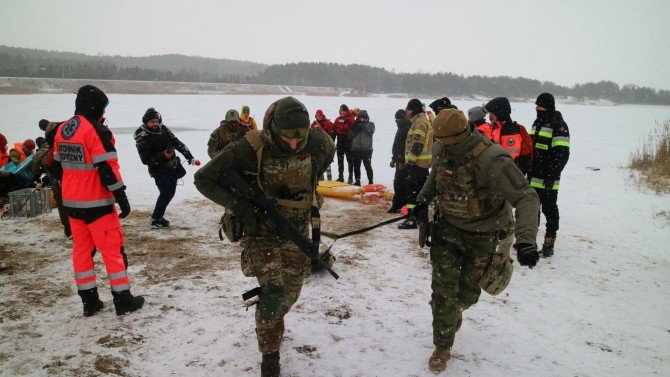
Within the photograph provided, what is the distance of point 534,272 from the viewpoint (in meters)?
5.00

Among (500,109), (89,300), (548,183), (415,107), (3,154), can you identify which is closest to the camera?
(89,300)

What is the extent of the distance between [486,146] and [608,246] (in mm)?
4431

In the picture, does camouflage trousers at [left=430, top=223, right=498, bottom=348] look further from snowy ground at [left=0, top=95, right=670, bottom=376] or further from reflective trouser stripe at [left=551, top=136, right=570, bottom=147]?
reflective trouser stripe at [left=551, top=136, right=570, bottom=147]

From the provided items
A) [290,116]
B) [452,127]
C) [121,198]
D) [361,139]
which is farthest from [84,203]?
[361,139]

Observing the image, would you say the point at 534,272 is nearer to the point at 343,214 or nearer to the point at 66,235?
the point at 343,214

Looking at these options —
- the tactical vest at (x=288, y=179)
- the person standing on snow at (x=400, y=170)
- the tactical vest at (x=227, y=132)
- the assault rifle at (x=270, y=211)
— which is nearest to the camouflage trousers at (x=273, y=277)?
the assault rifle at (x=270, y=211)

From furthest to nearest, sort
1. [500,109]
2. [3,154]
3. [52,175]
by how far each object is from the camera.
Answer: [3,154]
[52,175]
[500,109]

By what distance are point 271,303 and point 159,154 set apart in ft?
13.8

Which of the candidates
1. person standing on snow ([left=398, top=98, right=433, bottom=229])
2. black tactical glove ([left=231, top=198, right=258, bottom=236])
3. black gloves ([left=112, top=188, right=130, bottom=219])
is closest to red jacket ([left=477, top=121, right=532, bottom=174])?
person standing on snow ([left=398, top=98, right=433, bottom=229])

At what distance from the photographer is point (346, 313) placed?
3904 mm

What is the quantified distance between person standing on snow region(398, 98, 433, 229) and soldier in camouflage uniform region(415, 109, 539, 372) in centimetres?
330

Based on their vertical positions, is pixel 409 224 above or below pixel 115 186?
below

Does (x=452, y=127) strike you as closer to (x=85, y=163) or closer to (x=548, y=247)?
(x=85, y=163)

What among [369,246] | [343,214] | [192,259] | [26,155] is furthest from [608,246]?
[26,155]
